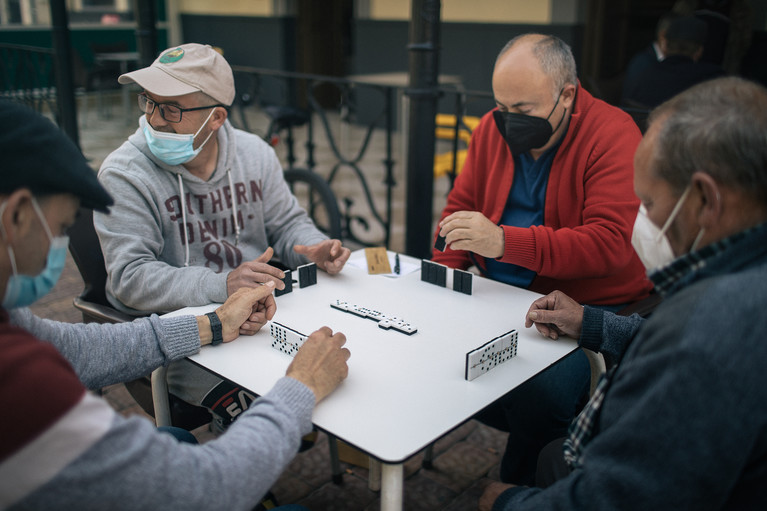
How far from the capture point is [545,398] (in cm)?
200

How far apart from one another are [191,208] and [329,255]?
1.65 ft

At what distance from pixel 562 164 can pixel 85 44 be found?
A: 46.0ft

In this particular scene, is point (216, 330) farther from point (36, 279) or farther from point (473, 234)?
point (473, 234)

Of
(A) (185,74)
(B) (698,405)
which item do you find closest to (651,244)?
(B) (698,405)

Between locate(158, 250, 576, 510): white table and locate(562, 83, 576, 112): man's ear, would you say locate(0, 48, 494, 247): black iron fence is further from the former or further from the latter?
locate(158, 250, 576, 510): white table

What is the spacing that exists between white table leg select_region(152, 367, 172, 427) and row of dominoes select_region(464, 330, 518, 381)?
0.85 m

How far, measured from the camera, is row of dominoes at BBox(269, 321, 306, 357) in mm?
1594

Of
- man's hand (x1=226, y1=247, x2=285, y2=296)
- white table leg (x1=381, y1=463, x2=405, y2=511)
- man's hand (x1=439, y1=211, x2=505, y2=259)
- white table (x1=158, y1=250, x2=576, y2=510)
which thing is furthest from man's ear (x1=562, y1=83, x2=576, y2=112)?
white table leg (x1=381, y1=463, x2=405, y2=511)

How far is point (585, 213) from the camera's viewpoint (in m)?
2.15

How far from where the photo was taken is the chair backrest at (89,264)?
6.75 ft

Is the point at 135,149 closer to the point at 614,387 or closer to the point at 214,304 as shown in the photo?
the point at 214,304

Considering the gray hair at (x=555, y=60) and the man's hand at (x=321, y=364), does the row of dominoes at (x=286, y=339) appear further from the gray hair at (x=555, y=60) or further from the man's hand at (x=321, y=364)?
the gray hair at (x=555, y=60)

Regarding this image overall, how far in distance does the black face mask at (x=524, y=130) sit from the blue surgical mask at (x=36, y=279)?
1509 mm

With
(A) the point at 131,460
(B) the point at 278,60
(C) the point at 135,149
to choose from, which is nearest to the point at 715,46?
(C) the point at 135,149
